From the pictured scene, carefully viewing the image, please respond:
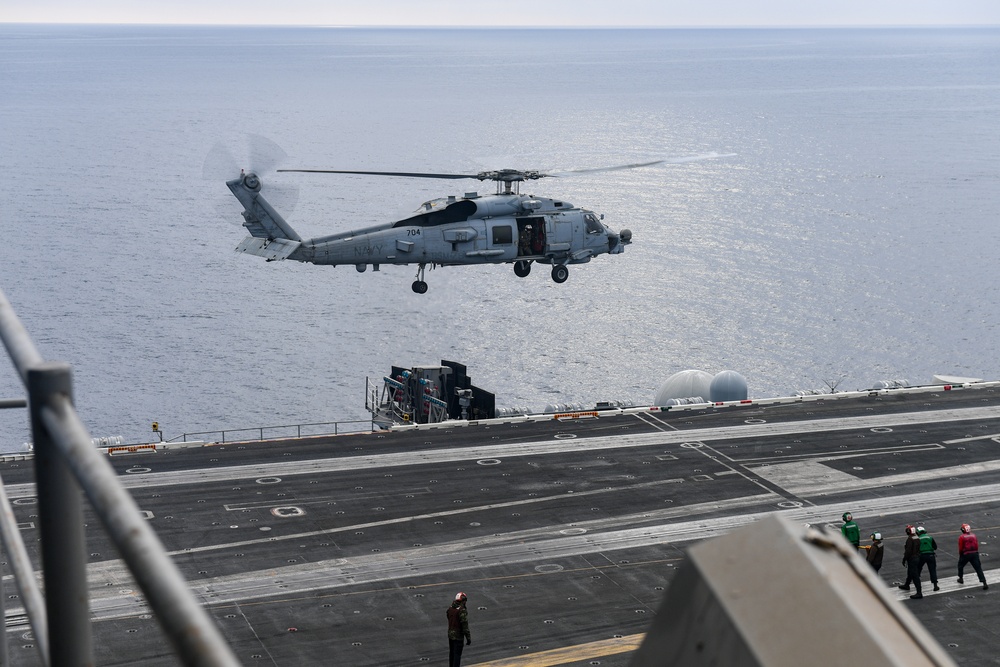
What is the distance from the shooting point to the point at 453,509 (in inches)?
1500

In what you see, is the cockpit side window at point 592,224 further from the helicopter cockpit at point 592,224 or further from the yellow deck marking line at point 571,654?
the yellow deck marking line at point 571,654

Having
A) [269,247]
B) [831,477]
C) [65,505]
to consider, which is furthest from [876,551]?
[65,505]

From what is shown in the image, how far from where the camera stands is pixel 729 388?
56.2 metres

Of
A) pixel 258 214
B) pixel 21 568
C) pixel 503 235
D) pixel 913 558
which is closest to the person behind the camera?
pixel 21 568

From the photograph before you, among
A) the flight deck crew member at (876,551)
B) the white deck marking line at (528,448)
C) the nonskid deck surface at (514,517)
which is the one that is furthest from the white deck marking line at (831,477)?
the flight deck crew member at (876,551)

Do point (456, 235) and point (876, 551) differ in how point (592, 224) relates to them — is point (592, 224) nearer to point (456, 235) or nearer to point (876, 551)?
point (456, 235)

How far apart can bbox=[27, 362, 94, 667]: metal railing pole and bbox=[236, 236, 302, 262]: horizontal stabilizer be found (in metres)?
44.3

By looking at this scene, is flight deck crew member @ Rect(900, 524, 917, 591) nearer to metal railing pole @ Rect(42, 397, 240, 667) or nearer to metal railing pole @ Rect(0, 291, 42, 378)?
metal railing pole @ Rect(0, 291, 42, 378)

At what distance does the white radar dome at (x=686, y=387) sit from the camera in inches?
2297

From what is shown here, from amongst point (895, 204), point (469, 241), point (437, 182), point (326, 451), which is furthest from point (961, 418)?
point (437, 182)

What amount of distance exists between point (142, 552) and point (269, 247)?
1867 inches

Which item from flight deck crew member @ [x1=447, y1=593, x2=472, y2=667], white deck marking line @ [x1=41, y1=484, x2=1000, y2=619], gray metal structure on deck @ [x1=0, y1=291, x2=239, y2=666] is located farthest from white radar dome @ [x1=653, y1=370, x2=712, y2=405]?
gray metal structure on deck @ [x1=0, y1=291, x2=239, y2=666]

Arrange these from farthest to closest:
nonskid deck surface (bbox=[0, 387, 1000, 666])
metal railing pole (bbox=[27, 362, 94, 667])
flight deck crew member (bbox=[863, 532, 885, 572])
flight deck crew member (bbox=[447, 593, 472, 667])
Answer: flight deck crew member (bbox=[863, 532, 885, 572])
nonskid deck surface (bbox=[0, 387, 1000, 666])
flight deck crew member (bbox=[447, 593, 472, 667])
metal railing pole (bbox=[27, 362, 94, 667])

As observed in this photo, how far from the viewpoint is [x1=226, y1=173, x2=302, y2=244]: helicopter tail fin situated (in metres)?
50.1
